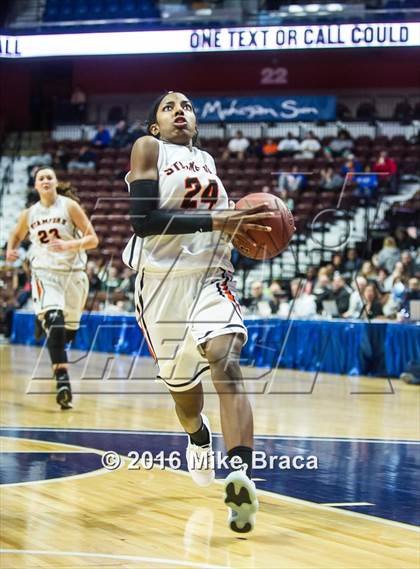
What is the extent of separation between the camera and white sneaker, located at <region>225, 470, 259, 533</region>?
4027mm

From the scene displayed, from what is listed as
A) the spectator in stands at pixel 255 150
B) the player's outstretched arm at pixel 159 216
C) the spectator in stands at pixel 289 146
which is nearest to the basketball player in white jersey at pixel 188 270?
the player's outstretched arm at pixel 159 216

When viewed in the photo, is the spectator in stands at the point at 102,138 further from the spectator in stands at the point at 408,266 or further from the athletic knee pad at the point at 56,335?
the athletic knee pad at the point at 56,335

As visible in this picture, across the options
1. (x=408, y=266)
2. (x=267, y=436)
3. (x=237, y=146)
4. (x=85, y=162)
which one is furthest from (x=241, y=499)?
(x=85, y=162)

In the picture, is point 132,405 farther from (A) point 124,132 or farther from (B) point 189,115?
(A) point 124,132

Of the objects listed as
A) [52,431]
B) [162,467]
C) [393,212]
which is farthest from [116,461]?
[393,212]

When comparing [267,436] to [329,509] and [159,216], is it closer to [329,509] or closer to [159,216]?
[329,509]

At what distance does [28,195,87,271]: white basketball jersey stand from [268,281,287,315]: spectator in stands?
17.2 feet

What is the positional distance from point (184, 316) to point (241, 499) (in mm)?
1107

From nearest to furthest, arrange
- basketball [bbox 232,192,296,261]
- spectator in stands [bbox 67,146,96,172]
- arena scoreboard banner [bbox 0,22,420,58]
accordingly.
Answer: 1. basketball [bbox 232,192,296,261]
2. arena scoreboard banner [bbox 0,22,420,58]
3. spectator in stands [bbox 67,146,96,172]

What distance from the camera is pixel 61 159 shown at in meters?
23.3

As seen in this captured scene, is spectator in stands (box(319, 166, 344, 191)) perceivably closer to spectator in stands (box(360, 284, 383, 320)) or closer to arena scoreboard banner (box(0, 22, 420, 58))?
arena scoreboard banner (box(0, 22, 420, 58))

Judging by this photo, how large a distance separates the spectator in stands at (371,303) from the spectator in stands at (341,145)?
708 cm

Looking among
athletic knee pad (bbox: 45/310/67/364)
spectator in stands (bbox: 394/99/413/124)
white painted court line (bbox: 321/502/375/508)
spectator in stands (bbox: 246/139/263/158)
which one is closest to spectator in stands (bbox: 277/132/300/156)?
spectator in stands (bbox: 246/139/263/158)

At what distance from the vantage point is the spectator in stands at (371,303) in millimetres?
13266
